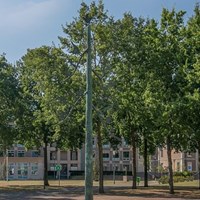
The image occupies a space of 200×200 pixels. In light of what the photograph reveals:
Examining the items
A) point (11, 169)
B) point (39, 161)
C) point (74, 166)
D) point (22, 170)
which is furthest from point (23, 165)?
point (74, 166)

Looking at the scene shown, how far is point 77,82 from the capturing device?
37.2 metres

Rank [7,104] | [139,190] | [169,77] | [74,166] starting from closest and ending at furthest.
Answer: [169,77], [139,190], [7,104], [74,166]

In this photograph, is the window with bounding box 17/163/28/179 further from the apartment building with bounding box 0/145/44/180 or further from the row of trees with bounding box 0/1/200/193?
the row of trees with bounding box 0/1/200/193

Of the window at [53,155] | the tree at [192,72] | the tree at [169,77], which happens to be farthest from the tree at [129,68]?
the window at [53,155]

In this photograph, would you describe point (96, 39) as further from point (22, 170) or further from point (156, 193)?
point (22, 170)

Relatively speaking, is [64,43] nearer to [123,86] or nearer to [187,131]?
[123,86]

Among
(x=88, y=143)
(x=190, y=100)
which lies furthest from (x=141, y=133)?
(x=88, y=143)

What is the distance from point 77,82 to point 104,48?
3.35 m

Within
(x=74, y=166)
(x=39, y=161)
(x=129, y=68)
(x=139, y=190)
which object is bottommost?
(x=139, y=190)

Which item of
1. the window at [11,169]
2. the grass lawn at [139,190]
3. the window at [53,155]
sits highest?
the window at [53,155]

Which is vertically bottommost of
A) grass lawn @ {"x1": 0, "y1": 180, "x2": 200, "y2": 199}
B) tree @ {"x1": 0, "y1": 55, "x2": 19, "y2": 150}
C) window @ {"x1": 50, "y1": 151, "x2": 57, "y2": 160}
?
grass lawn @ {"x1": 0, "y1": 180, "x2": 200, "y2": 199}

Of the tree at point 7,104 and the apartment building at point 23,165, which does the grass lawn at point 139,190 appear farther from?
the apartment building at point 23,165

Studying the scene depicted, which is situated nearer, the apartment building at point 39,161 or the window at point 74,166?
the apartment building at point 39,161

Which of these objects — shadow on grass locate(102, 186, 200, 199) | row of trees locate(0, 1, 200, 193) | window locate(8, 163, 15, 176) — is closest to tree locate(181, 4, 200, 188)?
row of trees locate(0, 1, 200, 193)
